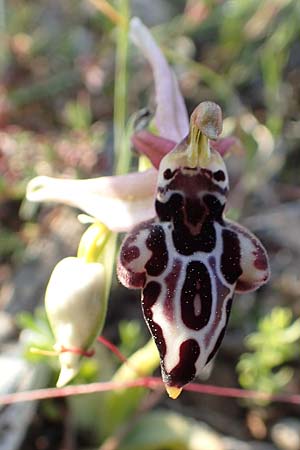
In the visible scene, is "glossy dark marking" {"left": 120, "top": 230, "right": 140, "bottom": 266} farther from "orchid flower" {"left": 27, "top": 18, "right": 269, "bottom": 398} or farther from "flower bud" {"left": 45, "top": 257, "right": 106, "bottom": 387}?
"flower bud" {"left": 45, "top": 257, "right": 106, "bottom": 387}

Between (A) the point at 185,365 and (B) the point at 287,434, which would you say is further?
(B) the point at 287,434

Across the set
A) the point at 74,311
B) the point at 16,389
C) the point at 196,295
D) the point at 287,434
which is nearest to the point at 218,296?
the point at 196,295

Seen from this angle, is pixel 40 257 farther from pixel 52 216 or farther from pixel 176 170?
pixel 176 170

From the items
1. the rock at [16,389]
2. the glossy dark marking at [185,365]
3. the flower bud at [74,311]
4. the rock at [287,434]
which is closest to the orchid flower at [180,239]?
the glossy dark marking at [185,365]

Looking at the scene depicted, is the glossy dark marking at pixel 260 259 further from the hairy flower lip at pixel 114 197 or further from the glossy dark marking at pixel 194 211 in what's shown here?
the hairy flower lip at pixel 114 197

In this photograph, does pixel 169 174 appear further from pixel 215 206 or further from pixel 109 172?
pixel 109 172

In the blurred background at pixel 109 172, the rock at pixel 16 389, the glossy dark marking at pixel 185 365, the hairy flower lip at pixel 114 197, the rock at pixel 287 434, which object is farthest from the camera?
the rock at pixel 287 434

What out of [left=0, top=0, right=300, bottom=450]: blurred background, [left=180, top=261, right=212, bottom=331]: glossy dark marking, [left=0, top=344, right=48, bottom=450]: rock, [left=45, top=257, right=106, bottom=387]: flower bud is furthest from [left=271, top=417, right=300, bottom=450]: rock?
[left=180, top=261, right=212, bottom=331]: glossy dark marking

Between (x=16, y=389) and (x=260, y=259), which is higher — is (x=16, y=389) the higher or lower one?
the lower one
